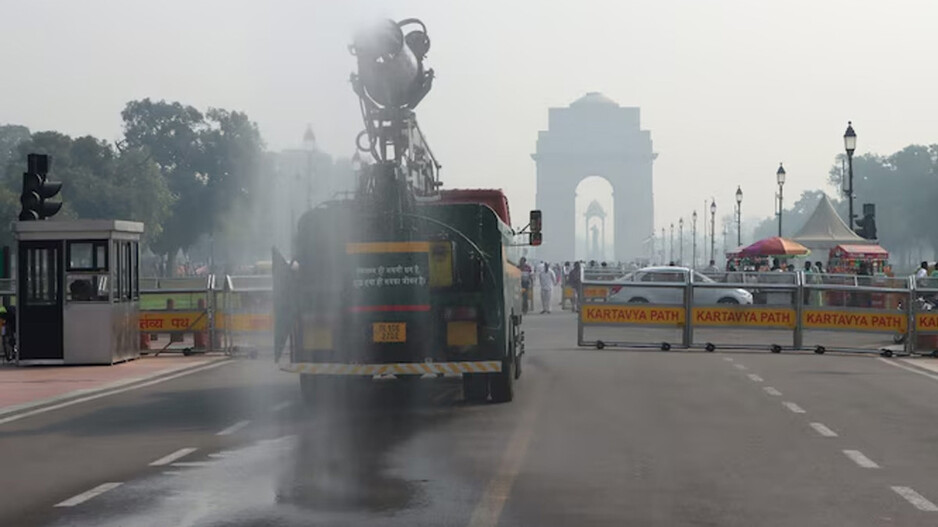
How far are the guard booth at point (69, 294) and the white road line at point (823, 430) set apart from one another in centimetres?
1350

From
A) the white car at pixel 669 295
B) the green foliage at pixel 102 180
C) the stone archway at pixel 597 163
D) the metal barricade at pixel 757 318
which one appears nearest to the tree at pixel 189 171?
the green foliage at pixel 102 180

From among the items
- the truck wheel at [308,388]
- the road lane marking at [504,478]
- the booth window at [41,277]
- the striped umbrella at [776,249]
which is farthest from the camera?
the striped umbrella at [776,249]

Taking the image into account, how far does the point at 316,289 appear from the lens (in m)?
16.9

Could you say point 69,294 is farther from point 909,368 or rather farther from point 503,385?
point 909,368

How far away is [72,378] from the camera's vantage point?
74.3ft

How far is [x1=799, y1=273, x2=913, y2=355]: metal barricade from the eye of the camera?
96.2ft

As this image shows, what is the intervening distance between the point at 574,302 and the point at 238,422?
38.7 metres

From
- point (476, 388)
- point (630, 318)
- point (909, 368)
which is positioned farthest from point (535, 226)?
point (630, 318)

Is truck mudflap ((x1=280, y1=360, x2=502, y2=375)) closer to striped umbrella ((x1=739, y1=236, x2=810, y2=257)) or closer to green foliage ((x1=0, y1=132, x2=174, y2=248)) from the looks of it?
striped umbrella ((x1=739, y1=236, x2=810, y2=257))

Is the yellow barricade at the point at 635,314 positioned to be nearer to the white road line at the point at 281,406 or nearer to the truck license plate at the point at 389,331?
the white road line at the point at 281,406

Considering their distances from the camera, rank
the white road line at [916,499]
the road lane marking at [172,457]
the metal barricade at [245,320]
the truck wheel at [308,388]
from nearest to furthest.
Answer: the white road line at [916,499]
the road lane marking at [172,457]
the truck wheel at [308,388]
the metal barricade at [245,320]

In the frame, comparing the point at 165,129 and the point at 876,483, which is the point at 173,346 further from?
the point at 165,129

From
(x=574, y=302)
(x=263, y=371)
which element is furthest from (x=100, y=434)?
(x=574, y=302)

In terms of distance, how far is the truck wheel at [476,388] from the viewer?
18.1 m
